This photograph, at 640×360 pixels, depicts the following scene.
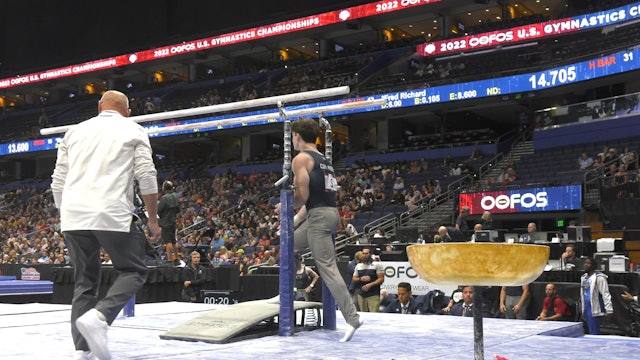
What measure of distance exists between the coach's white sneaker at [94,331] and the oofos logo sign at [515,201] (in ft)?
51.6

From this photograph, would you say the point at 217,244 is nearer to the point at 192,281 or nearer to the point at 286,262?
the point at 192,281

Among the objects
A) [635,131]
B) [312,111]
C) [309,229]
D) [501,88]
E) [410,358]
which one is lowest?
[410,358]

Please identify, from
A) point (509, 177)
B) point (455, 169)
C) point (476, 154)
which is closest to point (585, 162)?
point (509, 177)

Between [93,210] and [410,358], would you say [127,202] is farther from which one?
[410,358]

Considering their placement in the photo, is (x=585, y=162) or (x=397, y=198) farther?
(x=397, y=198)

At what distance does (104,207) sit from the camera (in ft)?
11.7

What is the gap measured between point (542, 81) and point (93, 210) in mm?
20818

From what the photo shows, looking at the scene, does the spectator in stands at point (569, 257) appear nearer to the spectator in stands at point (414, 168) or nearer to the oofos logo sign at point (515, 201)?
the oofos logo sign at point (515, 201)

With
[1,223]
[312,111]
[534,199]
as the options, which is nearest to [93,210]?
[312,111]

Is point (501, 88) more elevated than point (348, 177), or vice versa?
point (501, 88)

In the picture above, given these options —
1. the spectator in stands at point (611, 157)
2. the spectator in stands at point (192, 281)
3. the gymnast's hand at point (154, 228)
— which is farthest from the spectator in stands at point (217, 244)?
the gymnast's hand at point (154, 228)

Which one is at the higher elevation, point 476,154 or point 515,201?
point 476,154

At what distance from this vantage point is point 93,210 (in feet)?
11.7

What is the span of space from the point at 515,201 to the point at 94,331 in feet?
52.8
